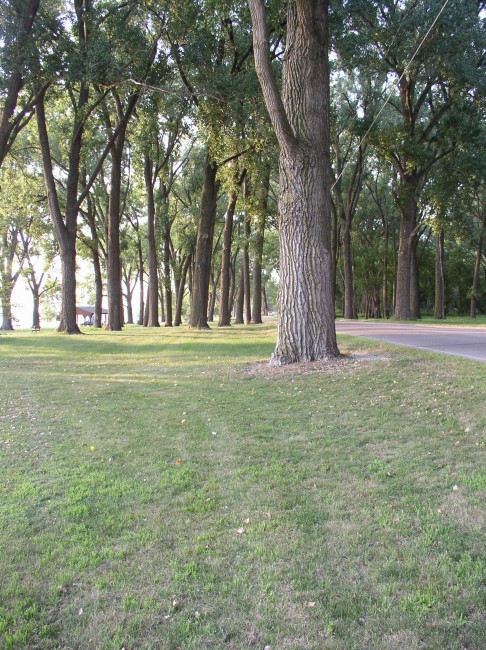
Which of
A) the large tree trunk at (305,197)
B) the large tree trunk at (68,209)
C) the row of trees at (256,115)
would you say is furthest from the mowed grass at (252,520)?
the large tree trunk at (68,209)

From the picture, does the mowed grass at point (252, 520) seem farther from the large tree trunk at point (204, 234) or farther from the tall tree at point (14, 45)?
the large tree trunk at point (204, 234)

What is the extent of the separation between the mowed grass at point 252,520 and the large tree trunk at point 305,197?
238 cm

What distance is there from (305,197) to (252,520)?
23.4 ft

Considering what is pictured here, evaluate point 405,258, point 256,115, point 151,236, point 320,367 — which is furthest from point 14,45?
point 405,258

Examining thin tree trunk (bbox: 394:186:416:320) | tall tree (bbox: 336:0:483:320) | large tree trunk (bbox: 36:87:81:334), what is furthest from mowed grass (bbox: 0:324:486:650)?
thin tree trunk (bbox: 394:186:416:320)

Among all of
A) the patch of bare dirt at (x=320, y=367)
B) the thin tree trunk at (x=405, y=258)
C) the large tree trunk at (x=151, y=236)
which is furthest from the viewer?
the large tree trunk at (x=151, y=236)

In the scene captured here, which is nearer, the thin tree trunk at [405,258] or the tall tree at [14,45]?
the tall tree at [14,45]

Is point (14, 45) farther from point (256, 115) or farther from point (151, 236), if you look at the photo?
point (151, 236)

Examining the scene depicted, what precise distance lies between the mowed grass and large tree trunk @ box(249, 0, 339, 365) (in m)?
2.38

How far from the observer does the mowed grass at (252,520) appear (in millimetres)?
2266

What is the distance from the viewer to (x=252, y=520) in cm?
328

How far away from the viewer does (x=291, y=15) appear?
9461 mm

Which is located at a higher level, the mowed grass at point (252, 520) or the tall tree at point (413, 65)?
the tall tree at point (413, 65)

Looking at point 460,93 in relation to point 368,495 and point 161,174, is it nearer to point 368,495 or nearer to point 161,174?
point 161,174
